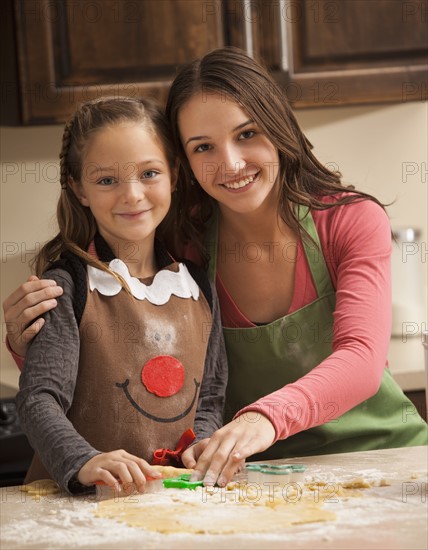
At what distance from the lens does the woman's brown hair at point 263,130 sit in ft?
5.03

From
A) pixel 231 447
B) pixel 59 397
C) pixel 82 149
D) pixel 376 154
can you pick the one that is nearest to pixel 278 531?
pixel 231 447

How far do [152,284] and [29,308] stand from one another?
224mm

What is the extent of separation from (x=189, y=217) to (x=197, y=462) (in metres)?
0.58

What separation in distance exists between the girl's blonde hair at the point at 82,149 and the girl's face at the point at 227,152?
2.0 inches

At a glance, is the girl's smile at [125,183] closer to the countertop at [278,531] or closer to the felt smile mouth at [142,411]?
the felt smile mouth at [142,411]

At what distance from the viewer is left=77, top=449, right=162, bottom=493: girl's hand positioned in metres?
1.12

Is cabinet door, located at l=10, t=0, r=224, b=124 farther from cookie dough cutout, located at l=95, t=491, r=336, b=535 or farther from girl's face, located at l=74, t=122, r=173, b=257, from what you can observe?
cookie dough cutout, located at l=95, t=491, r=336, b=535

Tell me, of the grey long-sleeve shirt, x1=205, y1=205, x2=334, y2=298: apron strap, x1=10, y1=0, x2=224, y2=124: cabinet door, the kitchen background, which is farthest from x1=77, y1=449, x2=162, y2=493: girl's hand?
x1=10, y1=0, x2=224, y2=124: cabinet door

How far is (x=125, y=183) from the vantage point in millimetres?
1431

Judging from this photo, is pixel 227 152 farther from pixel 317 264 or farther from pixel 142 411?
pixel 142 411

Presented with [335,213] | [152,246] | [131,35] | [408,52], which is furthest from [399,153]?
[152,246]

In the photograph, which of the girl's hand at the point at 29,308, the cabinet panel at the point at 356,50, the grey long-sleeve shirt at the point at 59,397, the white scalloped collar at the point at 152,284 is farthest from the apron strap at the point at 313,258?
the cabinet panel at the point at 356,50

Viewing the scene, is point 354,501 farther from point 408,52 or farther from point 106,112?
point 408,52

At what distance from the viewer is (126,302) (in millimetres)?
1403
